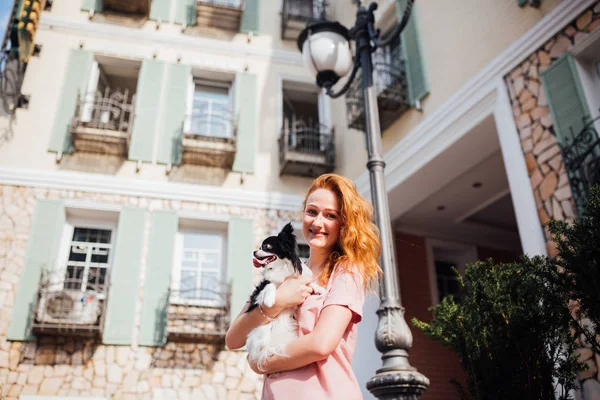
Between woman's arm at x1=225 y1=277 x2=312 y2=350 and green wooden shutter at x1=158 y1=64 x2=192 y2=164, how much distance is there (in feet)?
28.2

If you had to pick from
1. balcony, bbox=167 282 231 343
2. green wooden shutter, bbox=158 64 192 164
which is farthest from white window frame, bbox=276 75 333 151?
balcony, bbox=167 282 231 343

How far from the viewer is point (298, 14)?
39.2ft

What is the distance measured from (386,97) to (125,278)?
5.34m

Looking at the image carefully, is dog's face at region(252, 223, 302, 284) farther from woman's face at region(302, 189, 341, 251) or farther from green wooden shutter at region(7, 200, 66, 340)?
green wooden shutter at region(7, 200, 66, 340)

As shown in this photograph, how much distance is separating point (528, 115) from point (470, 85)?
123cm

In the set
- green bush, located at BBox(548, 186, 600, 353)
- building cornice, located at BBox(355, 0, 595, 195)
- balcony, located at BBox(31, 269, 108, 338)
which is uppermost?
building cornice, located at BBox(355, 0, 595, 195)

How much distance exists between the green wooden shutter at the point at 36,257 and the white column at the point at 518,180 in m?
7.25

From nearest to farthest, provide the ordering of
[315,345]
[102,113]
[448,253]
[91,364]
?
1. [315,345]
2. [91,364]
3. [102,113]
4. [448,253]

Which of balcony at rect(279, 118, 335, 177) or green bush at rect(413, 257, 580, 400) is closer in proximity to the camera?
green bush at rect(413, 257, 580, 400)

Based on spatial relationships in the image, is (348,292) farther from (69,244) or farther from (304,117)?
(304,117)

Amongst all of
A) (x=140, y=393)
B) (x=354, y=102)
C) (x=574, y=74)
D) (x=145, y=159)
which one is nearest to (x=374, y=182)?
(x=574, y=74)

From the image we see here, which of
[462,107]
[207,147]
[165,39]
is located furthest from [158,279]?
[462,107]

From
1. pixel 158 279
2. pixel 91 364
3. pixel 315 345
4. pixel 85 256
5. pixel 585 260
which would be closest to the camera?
pixel 315 345

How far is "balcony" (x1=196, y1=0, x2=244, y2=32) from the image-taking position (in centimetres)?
1145
